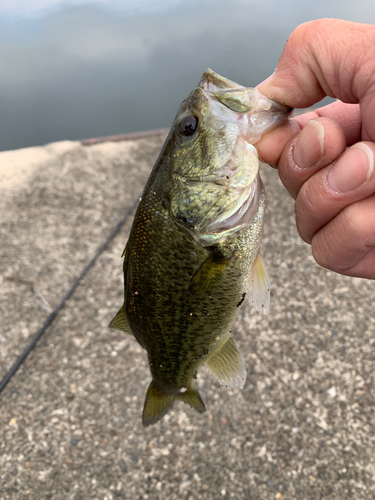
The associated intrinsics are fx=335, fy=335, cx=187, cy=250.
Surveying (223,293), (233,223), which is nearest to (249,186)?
(233,223)

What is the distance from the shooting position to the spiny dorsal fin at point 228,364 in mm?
1670

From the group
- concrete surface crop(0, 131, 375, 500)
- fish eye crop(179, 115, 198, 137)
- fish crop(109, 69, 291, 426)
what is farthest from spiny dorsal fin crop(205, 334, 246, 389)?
fish eye crop(179, 115, 198, 137)

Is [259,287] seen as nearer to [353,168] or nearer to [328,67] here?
[353,168]

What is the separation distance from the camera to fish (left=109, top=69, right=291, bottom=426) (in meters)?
1.24

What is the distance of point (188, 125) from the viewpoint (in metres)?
1.28

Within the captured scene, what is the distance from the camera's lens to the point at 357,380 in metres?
2.43

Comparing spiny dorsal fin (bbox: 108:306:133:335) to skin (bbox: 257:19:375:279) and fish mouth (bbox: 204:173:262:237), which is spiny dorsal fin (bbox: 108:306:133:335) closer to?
fish mouth (bbox: 204:173:262:237)

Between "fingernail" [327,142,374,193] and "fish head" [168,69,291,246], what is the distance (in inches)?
11.1

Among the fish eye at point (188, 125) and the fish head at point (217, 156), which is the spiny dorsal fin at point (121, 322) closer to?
the fish head at point (217, 156)

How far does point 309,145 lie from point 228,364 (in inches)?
42.9

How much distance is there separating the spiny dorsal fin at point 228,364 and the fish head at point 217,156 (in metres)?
0.65

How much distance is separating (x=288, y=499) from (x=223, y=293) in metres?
1.55

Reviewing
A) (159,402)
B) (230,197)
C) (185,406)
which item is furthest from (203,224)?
(185,406)

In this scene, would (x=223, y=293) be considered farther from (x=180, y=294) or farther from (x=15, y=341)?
(x=15, y=341)
